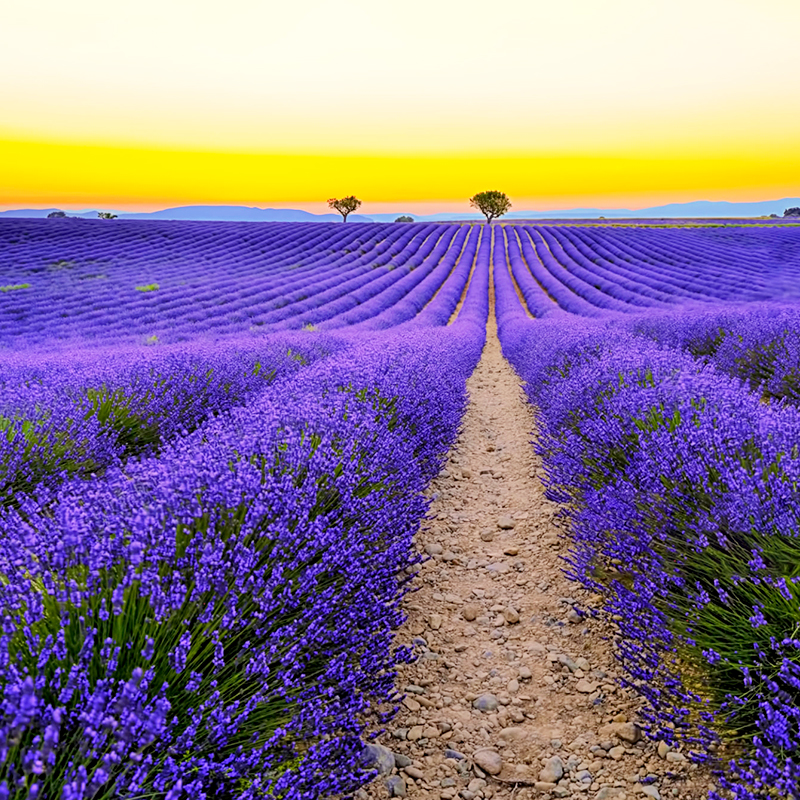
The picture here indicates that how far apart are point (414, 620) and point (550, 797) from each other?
1100 mm

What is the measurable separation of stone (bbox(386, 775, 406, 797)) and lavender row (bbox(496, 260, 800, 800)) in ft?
2.97

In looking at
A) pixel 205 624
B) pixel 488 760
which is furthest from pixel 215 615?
pixel 488 760

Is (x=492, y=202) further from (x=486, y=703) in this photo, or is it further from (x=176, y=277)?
(x=486, y=703)

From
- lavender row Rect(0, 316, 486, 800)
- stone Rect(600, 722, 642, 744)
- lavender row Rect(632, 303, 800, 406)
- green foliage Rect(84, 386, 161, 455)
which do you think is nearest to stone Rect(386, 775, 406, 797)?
lavender row Rect(0, 316, 486, 800)

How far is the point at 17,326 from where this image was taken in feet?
39.8

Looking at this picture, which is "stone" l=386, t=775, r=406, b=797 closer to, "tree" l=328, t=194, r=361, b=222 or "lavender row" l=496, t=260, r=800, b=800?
"lavender row" l=496, t=260, r=800, b=800

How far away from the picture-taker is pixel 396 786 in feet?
6.01

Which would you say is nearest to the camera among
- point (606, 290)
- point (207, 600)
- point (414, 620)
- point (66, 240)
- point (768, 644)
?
point (207, 600)

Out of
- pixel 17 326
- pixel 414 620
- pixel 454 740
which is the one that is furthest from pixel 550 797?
pixel 17 326

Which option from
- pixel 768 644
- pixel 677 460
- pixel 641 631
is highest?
pixel 677 460

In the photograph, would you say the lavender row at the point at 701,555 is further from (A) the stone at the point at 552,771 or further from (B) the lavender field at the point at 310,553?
(A) the stone at the point at 552,771

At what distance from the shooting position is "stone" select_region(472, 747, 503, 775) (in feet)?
6.26

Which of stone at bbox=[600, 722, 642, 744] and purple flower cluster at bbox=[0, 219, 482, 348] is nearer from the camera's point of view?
stone at bbox=[600, 722, 642, 744]

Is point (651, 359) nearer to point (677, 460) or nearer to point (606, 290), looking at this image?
point (677, 460)
